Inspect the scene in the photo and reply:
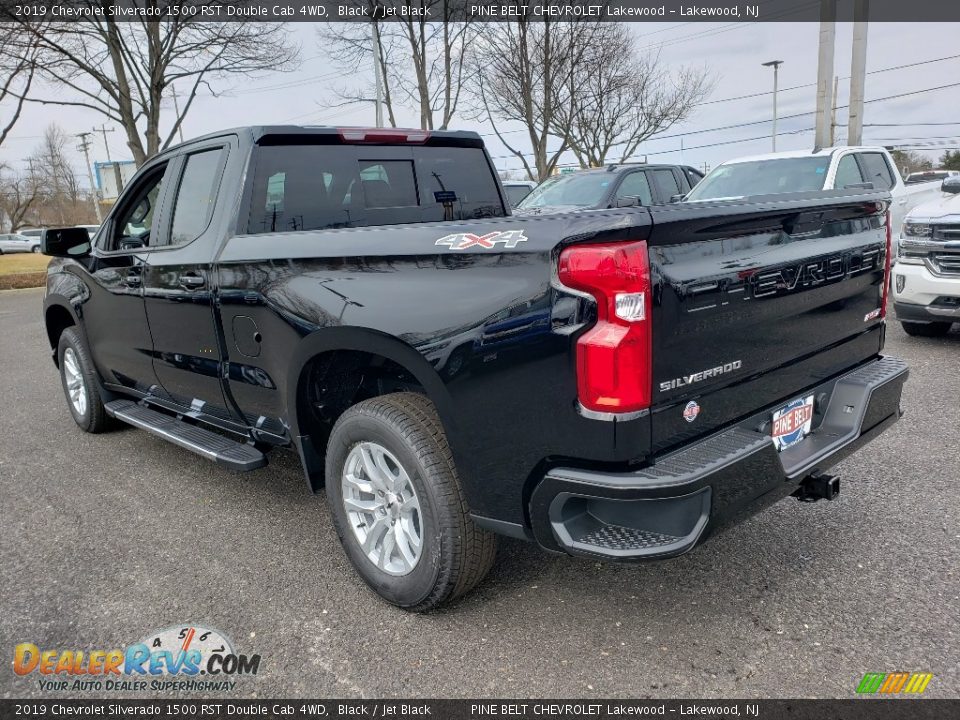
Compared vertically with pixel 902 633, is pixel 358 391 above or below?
above

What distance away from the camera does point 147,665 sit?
256 cm

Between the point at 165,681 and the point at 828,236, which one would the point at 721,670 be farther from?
the point at 165,681

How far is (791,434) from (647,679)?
1063mm

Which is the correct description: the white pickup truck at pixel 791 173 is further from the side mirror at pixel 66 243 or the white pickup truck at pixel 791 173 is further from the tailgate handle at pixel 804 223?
the side mirror at pixel 66 243

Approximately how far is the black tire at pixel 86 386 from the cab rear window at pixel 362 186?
2.41 m

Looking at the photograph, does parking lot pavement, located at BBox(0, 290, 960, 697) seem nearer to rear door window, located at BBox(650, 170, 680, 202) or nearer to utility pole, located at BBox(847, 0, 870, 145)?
rear door window, located at BBox(650, 170, 680, 202)

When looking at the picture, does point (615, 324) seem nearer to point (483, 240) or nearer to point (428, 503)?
point (483, 240)

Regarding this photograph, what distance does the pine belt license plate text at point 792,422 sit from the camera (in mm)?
2650

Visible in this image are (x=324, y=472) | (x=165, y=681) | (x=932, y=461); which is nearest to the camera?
(x=165, y=681)

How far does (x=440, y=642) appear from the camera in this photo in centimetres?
261

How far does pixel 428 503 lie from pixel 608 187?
9.08m

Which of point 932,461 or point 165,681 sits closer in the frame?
point 165,681

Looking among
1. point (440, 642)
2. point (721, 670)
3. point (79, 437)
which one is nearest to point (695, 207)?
point (721, 670)

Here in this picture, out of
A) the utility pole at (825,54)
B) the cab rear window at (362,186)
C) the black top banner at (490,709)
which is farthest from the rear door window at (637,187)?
the black top banner at (490,709)
